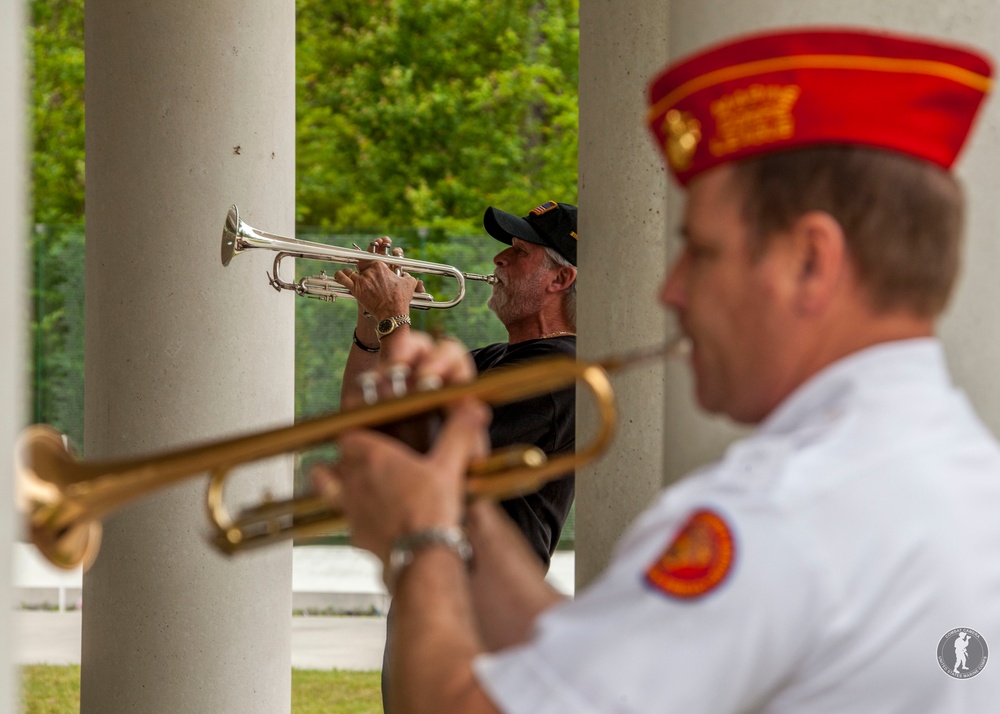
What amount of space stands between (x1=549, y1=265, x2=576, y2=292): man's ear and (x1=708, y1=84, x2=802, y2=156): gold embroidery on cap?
3235mm

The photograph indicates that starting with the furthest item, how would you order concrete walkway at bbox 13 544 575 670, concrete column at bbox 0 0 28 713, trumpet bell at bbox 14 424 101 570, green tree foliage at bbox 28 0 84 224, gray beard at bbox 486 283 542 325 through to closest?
green tree foliage at bbox 28 0 84 224 → concrete walkway at bbox 13 544 575 670 → gray beard at bbox 486 283 542 325 → trumpet bell at bbox 14 424 101 570 → concrete column at bbox 0 0 28 713

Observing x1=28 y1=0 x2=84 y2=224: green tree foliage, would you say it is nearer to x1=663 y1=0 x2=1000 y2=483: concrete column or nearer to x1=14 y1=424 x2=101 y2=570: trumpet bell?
x1=663 y1=0 x2=1000 y2=483: concrete column

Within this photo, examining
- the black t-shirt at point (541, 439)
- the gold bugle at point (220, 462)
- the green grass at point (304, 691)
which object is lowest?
the green grass at point (304, 691)

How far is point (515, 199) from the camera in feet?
54.4

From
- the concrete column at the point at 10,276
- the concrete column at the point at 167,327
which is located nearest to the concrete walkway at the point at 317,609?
the concrete column at the point at 167,327

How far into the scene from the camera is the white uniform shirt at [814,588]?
4.70 ft

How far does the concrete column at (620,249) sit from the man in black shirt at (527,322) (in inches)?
33.7

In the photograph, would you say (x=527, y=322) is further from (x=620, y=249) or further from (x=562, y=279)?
(x=620, y=249)

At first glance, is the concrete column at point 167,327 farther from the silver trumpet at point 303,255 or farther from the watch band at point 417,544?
the watch band at point 417,544

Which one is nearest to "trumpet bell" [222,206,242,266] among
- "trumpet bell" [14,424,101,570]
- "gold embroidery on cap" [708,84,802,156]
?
"trumpet bell" [14,424,101,570]

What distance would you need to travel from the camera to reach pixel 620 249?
3316mm

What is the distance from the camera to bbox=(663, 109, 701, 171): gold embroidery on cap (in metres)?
1.72

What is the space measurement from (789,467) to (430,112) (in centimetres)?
1540

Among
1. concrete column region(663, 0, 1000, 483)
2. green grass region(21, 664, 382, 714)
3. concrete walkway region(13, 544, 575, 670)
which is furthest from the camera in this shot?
concrete walkway region(13, 544, 575, 670)
